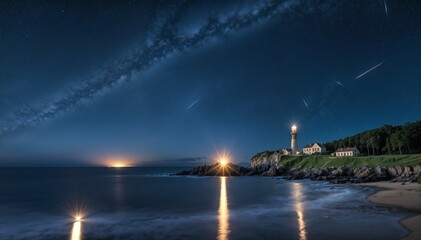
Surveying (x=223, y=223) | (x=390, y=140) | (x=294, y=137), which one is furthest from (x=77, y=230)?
(x=294, y=137)

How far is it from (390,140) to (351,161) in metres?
13.5

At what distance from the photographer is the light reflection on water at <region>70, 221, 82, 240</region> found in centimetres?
2222

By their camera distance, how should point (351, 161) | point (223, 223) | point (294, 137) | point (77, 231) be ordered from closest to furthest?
point (77, 231) < point (223, 223) < point (351, 161) < point (294, 137)

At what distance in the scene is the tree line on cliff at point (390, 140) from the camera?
84.5 metres

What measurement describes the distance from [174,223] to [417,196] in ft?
87.6

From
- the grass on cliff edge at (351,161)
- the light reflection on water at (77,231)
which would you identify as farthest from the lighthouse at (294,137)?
the light reflection on water at (77,231)

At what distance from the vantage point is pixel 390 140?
8869cm

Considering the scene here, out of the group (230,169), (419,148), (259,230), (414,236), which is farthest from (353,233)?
(230,169)

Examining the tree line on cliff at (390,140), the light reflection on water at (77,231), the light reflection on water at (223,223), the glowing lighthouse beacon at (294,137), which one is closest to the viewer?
the light reflection on water at (223,223)

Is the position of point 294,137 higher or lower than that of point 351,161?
higher

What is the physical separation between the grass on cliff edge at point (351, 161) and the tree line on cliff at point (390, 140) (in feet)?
35.8

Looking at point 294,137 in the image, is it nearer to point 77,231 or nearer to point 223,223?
point 223,223

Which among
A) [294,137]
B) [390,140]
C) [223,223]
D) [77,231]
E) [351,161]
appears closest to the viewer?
[77,231]

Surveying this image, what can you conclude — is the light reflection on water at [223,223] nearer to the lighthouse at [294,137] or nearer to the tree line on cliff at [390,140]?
the tree line on cliff at [390,140]
